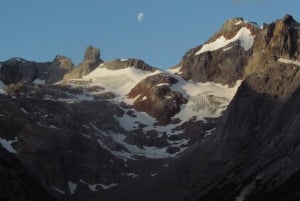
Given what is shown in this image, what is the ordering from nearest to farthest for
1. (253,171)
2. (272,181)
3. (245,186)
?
(272,181)
(245,186)
(253,171)

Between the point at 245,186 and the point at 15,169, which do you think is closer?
the point at 245,186

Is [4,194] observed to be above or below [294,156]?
below

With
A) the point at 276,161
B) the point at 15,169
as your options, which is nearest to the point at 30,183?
the point at 15,169

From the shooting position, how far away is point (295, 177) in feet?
477

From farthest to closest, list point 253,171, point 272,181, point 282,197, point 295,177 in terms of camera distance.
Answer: point 253,171 < point 272,181 < point 295,177 < point 282,197

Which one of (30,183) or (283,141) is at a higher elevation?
(283,141)

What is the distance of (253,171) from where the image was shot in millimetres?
185875

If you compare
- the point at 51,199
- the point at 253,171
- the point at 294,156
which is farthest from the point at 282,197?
the point at 51,199

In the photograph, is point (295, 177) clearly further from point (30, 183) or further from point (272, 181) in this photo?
point (30, 183)

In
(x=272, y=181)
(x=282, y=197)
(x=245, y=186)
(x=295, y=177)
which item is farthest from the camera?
(x=245, y=186)

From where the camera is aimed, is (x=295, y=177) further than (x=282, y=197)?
Yes

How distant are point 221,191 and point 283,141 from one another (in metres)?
22.2

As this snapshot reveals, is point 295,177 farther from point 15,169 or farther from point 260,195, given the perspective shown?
point 15,169

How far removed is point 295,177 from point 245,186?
87.3ft
